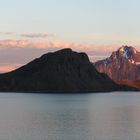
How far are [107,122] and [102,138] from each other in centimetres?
3413

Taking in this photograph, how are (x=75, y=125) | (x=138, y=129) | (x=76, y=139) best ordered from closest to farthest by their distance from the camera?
(x=76, y=139), (x=138, y=129), (x=75, y=125)

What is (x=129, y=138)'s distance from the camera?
102 meters

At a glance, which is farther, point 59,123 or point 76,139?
point 59,123

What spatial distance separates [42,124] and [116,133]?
1002 inches

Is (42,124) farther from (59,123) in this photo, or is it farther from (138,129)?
(138,129)

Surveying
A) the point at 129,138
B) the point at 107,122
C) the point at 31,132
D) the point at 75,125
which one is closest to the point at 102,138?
the point at 129,138

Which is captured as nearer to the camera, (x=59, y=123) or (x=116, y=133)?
(x=116, y=133)

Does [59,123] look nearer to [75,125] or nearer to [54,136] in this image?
[75,125]

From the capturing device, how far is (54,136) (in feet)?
348

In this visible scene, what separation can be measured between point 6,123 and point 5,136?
27261 millimetres

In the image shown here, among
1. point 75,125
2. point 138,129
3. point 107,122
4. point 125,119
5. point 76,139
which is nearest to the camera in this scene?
point 76,139

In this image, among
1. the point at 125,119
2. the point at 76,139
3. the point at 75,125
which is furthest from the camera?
the point at 125,119

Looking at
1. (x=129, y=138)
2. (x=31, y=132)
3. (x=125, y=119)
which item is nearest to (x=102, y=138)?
(x=129, y=138)

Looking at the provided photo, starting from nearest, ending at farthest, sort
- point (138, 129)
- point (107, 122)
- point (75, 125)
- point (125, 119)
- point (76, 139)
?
1. point (76, 139)
2. point (138, 129)
3. point (75, 125)
4. point (107, 122)
5. point (125, 119)
